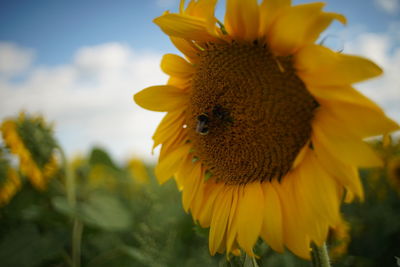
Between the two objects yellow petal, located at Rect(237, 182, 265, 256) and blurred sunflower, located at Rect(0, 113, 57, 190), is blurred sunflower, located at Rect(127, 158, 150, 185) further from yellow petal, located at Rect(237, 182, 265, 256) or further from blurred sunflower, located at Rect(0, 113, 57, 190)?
yellow petal, located at Rect(237, 182, 265, 256)

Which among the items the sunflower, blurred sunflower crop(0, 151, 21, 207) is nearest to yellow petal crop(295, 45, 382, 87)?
the sunflower

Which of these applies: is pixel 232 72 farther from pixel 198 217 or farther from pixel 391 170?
pixel 391 170

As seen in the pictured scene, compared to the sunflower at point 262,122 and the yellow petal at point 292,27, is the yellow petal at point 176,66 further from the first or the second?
the yellow petal at point 292,27

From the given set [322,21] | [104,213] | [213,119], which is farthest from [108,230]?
→ [322,21]

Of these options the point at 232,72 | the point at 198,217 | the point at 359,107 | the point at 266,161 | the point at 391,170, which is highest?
the point at 232,72

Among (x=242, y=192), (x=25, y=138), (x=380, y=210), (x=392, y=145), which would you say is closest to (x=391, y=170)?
(x=392, y=145)
